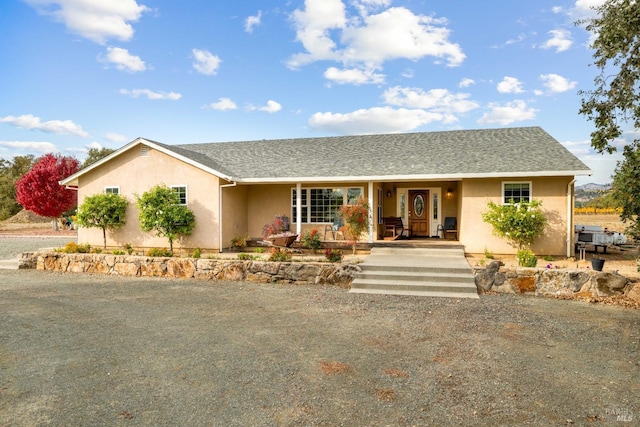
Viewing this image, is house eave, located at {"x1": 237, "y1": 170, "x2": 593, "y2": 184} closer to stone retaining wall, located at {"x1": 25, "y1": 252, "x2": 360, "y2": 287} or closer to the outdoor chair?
the outdoor chair

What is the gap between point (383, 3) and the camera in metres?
13.0

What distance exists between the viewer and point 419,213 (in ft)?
51.3

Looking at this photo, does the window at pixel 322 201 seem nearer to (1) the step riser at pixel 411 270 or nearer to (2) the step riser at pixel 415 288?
(1) the step riser at pixel 411 270

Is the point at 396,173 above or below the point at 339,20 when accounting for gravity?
below

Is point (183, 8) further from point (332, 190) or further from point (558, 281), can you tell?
point (558, 281)

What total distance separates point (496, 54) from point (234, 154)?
11975 mm

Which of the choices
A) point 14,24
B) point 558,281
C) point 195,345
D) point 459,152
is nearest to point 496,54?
point 459,152

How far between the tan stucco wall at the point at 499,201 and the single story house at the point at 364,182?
1.2 inches

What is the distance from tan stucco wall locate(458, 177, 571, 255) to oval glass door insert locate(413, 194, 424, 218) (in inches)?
116

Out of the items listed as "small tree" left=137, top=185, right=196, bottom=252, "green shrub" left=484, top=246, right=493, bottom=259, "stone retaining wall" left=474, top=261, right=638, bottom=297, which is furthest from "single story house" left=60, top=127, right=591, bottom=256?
"stone retaining wall" left=474, top=261, right=638, bottom=297

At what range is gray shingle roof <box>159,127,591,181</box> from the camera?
40.5 ft

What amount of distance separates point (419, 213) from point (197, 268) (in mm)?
9331

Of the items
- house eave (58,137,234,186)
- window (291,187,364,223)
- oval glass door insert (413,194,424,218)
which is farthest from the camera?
oval glass door insert (413,194,424,218)

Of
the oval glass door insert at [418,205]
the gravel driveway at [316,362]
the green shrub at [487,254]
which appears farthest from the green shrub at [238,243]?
the green shrub at [487,254]
